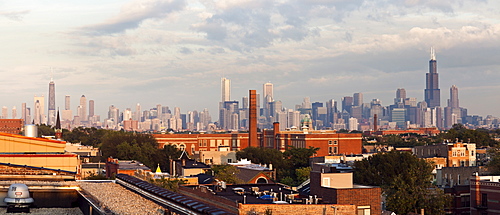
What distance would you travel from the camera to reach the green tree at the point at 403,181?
5944 cm

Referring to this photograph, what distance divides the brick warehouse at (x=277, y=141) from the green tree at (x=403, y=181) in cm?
7211

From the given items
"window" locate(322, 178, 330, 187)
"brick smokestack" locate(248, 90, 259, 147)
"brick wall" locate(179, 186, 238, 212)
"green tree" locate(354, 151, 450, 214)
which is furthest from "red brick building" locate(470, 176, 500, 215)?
"brick smokestack" locate(248, 90, 259, 147)

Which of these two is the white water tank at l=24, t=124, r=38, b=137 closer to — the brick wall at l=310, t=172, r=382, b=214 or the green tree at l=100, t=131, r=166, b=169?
the green tree at l=100, t=131, r=166, b=169

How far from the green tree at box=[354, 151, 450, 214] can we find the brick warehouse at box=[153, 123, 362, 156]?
237 feet

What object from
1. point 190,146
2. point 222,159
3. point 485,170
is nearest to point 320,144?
point 222,159

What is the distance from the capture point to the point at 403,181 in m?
64.3

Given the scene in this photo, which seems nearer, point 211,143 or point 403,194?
point 403,194

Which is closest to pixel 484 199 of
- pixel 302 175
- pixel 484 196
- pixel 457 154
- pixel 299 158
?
pixel 484 196

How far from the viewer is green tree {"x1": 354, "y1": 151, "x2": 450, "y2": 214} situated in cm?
5944

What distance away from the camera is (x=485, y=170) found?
87.6 metres

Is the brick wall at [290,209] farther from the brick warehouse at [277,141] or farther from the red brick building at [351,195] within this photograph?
the brick warehouse at [277,141]

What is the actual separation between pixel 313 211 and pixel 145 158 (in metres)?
88.8

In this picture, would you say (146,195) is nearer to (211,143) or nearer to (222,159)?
(222,159)

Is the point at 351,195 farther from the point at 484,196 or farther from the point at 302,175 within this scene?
the point at 302,175
